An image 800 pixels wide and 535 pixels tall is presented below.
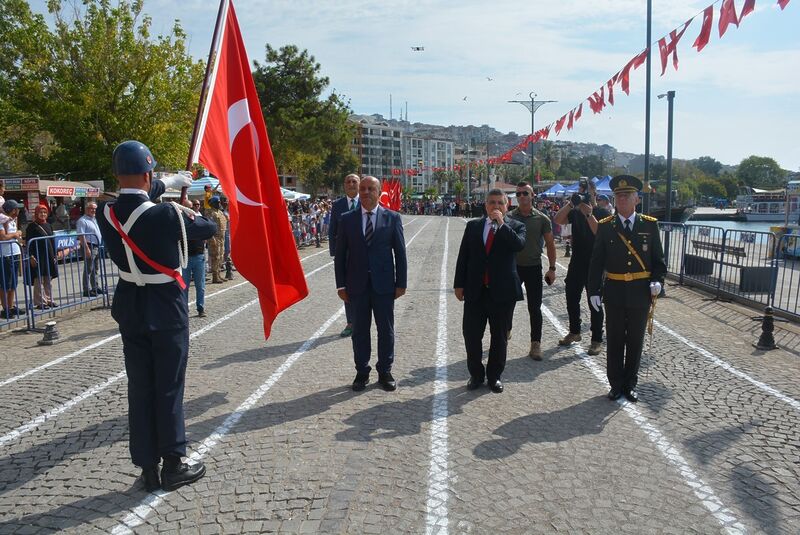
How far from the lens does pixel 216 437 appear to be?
16.1 ft

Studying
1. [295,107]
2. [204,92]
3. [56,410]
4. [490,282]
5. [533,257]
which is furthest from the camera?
[295,107]

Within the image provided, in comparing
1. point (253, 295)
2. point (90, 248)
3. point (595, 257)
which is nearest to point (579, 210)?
point (595, 257)

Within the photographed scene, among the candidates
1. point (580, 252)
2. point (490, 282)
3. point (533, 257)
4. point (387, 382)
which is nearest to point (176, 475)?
point (387, 382)

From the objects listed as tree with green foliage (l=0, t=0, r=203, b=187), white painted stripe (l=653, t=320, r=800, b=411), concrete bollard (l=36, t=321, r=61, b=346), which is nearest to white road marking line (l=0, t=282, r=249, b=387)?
concrete bollard (l=36, t=321, r=61, b=346)

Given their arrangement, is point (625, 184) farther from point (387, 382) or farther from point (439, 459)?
point (439, 459)

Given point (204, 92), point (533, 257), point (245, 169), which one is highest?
point (204, 92)

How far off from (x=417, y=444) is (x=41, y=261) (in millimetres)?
8310

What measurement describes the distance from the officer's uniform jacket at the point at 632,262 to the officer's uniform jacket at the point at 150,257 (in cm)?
377

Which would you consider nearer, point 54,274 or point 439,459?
point 439,459

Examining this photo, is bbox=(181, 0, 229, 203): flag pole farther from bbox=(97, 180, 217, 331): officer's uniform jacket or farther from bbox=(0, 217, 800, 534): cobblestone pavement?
bbox=(0, 217, 800, 534): cobblestone pavement

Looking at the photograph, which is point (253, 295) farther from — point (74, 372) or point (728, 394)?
point (728, 394)

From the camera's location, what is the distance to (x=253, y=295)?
40.1ft

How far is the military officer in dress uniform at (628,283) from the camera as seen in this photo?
5.74 m

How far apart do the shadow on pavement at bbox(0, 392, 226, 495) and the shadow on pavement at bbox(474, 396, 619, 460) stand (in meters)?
2.46
